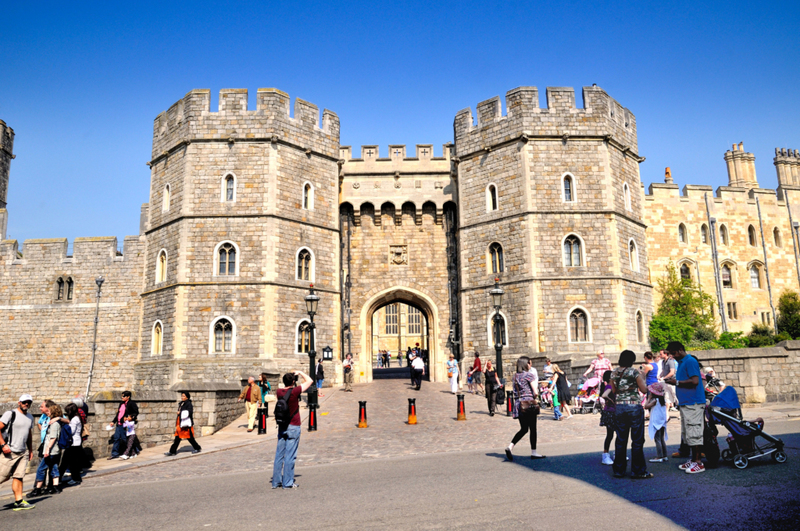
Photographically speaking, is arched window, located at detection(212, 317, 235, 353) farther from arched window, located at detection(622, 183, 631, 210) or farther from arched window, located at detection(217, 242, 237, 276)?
arched window, located at detection(622, 183, 631, 210)

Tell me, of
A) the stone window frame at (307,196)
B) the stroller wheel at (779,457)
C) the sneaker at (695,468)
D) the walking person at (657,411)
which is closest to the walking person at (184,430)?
the walking person at (657,411)

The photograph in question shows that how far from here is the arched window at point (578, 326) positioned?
21.1 meters

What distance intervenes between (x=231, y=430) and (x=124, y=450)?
2.95m

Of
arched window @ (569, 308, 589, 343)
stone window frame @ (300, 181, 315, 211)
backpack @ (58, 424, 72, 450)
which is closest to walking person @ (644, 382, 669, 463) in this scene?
backpack @ (58, 424, 72, 450)

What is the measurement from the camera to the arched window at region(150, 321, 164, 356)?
21922 millimetres

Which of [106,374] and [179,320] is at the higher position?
[179,320]

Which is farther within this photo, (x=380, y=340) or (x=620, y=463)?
(x=380, y=340)

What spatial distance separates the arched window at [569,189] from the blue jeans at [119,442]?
16490 millimetres

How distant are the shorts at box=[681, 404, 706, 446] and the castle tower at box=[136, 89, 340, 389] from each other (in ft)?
49.7

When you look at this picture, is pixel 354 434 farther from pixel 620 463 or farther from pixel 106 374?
pixel 106 374

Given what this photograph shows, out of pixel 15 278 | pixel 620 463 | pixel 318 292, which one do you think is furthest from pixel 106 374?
pixel 620 463

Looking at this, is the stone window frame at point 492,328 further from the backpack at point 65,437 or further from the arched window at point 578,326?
the backpack at point 65,437

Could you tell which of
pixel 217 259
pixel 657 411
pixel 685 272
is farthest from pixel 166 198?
pixel 685 272

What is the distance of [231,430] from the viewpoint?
48.0 feet
